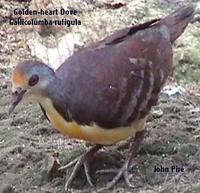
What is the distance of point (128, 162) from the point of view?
3814 millimetres

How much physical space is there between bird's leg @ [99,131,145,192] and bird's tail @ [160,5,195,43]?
2.07 feet

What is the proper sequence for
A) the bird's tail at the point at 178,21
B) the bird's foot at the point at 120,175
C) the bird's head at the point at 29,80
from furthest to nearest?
1. the bird's tail at the point at 178,21
2. the bird's foot at the point at 120,175
3. the bird's head at the point at 29,80

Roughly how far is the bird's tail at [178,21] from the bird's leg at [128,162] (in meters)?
0.63

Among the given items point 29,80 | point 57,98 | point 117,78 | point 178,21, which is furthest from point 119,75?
point 178,21

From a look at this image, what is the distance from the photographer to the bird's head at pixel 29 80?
346 centimetres

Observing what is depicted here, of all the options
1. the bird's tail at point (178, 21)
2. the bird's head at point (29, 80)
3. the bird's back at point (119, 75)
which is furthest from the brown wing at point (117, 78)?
the bird's tail at point (178, 21)

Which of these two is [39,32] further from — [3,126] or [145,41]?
[145,41]

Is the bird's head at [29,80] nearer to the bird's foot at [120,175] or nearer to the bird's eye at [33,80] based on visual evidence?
the bird's eye at [33,80]

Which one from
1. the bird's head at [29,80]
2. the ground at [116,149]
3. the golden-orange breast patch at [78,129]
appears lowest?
the ground at [116,149]

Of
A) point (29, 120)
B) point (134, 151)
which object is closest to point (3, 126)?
point (29, 120)

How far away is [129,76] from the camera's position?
3699 mm

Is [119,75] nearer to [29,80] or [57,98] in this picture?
[57,98]

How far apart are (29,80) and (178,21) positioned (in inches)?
45.4

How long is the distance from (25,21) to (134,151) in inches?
94.2
